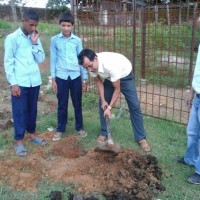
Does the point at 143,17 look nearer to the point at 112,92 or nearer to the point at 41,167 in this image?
the point at 112,92

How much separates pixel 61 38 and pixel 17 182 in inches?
78.8

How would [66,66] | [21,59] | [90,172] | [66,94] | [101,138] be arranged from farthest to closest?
[101,138]
[66,94]
[66,66]
[21,59]
[90,172]

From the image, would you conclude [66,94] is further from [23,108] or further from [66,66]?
[23,108]

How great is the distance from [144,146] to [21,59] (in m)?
2.03

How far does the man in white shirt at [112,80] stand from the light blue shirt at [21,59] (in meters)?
0.75

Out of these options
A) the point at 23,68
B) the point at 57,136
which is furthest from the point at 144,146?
the point at 23,68

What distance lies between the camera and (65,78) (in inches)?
168

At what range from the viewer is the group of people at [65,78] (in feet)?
11.9

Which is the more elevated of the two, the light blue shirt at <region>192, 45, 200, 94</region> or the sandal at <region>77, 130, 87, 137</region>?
the light blue shirt at <region>192, 45, 200, 94</region>

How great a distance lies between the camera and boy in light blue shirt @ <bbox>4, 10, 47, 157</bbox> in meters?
3.69

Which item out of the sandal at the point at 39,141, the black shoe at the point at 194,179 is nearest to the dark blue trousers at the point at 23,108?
the sandal at the point at 39,141

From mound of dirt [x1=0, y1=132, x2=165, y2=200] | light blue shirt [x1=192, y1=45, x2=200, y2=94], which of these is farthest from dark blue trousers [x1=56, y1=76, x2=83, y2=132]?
light blue shirt [x1=192, y1=45, x2=200, y2=94]

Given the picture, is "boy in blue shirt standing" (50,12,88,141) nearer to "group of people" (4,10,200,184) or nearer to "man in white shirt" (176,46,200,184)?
"group of people" (4,10,200,184)

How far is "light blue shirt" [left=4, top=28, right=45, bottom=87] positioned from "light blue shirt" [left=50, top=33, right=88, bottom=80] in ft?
1.03
